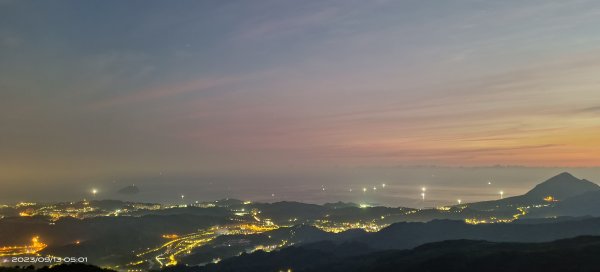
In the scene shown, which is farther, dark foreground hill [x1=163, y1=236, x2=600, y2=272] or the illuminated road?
the illuminated road

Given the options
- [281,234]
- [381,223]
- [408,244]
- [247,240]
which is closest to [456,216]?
[381,223]

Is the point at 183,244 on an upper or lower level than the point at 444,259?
lower

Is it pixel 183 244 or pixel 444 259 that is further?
pixel 183 244

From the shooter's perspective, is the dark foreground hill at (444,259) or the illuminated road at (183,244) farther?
the illuminated road at (183,244)

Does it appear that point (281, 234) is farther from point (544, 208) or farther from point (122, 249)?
point (544, 208)

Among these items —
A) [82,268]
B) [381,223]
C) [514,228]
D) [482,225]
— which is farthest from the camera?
[381,223]

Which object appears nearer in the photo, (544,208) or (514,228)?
(514,228)

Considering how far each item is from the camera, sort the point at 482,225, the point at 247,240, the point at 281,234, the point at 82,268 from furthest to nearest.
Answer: the point at 281,234
the point at 247,240
the point at 482,225
the point at 82,268
